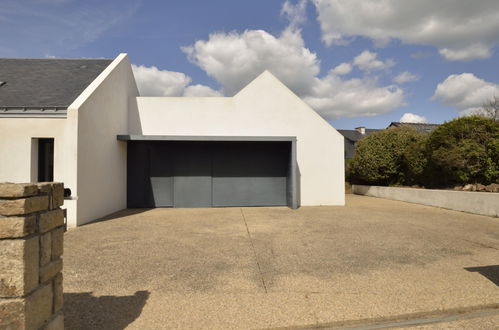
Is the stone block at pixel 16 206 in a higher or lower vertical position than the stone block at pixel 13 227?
higher

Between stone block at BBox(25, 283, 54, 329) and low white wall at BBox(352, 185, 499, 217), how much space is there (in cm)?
1262

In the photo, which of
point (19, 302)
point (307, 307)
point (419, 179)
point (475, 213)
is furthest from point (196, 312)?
point (419, 179)

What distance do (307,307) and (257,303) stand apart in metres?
0.61

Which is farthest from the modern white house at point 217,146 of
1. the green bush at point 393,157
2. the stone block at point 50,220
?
the stone block at point 50,220

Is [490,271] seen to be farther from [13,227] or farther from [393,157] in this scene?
[393,157]

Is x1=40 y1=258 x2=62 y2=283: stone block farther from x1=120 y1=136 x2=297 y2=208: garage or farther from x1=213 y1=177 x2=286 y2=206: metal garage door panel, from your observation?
x1=213 y1=177 x2=286 y2=206: metal garage door panel

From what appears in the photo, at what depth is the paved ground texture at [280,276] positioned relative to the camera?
10.2 feet

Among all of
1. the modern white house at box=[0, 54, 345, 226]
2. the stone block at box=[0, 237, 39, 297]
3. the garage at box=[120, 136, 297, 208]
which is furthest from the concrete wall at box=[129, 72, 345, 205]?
the stone block at box=[0, 237, 39, 297]

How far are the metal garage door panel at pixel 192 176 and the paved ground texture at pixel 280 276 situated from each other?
3996 millimetres

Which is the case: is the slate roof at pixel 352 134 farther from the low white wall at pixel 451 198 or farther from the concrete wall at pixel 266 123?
the concrete wall at pixel 266 123

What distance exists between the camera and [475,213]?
1045cm

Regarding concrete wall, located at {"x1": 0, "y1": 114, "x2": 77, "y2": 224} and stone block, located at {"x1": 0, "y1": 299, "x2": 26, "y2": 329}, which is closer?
stone block, located at {"x1": 0, "y1": 299, "x2": 26, "y2": 329}

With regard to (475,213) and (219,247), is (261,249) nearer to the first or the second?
(219,247)

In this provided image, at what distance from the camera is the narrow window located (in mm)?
9180
